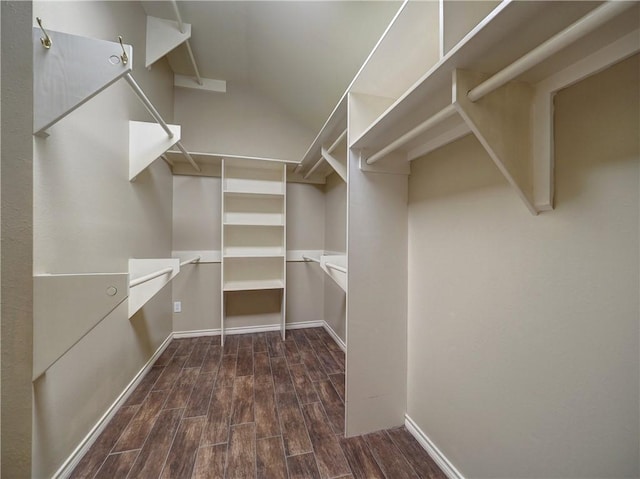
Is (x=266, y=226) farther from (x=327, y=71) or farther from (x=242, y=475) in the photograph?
(x=242, y=475)

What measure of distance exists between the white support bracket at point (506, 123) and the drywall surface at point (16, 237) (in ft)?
4.79

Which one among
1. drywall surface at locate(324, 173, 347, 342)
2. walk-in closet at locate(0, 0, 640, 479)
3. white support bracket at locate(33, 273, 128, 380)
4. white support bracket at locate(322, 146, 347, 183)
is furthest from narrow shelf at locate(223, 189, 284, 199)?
white support bracket at locate(33, 273, 128, 380)

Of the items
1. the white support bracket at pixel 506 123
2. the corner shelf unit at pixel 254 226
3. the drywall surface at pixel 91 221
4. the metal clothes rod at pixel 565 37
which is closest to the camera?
the metal clothes rod at pixel 565 37

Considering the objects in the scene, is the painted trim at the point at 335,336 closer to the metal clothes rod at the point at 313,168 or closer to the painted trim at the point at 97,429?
the painted trim at the point at 97,429

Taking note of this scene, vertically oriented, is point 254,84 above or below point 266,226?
above

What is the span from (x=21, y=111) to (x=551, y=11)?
1.63 m

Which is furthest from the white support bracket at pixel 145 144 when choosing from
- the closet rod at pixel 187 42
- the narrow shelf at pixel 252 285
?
the narrow shelf at pixel 252 285

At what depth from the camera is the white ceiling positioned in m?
1.64

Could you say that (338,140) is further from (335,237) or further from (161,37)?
(161,37)

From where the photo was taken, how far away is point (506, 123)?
75 cm

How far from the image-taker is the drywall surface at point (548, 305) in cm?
61

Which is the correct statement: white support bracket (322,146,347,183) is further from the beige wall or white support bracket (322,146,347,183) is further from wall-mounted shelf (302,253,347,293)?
the beige wall

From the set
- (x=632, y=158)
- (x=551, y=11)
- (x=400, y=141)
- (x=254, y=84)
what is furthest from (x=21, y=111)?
(x=254, y=84)

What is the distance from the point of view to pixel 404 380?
142 cm
